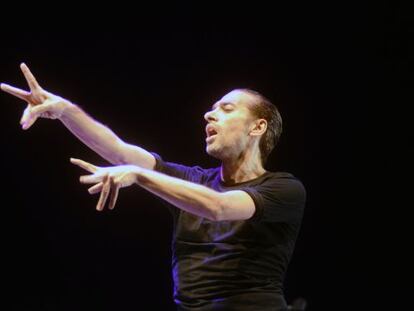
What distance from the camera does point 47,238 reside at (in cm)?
296

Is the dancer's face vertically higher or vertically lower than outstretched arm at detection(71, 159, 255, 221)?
higher

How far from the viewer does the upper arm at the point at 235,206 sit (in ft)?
5.31

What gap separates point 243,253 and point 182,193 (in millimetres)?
370

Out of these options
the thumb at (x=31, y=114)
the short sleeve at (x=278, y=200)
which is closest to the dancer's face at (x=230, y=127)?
the short sleeve at (x=278, y=200)

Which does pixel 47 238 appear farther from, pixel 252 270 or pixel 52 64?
pixel 252 270

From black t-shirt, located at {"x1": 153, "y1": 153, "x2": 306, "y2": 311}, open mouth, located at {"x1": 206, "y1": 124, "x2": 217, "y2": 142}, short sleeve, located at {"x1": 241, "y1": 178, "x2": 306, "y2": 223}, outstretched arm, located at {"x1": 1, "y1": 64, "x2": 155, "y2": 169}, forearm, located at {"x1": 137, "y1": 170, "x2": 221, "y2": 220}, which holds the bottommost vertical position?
black t-shirt, located at {"x1": 153, "y1": 153, "x2": 306, "y2": 311}

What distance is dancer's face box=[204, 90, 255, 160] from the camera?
211 cm

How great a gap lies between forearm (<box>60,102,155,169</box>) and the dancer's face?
253 millimetres

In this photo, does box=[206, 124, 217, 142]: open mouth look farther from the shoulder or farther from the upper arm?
the upper arm

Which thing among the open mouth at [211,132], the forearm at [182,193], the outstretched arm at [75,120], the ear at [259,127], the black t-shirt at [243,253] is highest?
the ear at [259,127]

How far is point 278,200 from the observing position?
5.97 ft

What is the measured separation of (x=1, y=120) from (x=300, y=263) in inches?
72.4

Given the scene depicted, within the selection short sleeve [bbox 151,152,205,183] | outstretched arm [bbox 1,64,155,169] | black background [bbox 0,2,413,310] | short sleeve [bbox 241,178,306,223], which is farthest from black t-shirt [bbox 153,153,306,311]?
black background [bbox 0,2,413,310]

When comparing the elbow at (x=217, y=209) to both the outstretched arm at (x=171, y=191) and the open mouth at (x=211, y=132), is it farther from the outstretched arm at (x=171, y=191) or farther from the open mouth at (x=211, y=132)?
the open mouth at (x=211, y=132)
